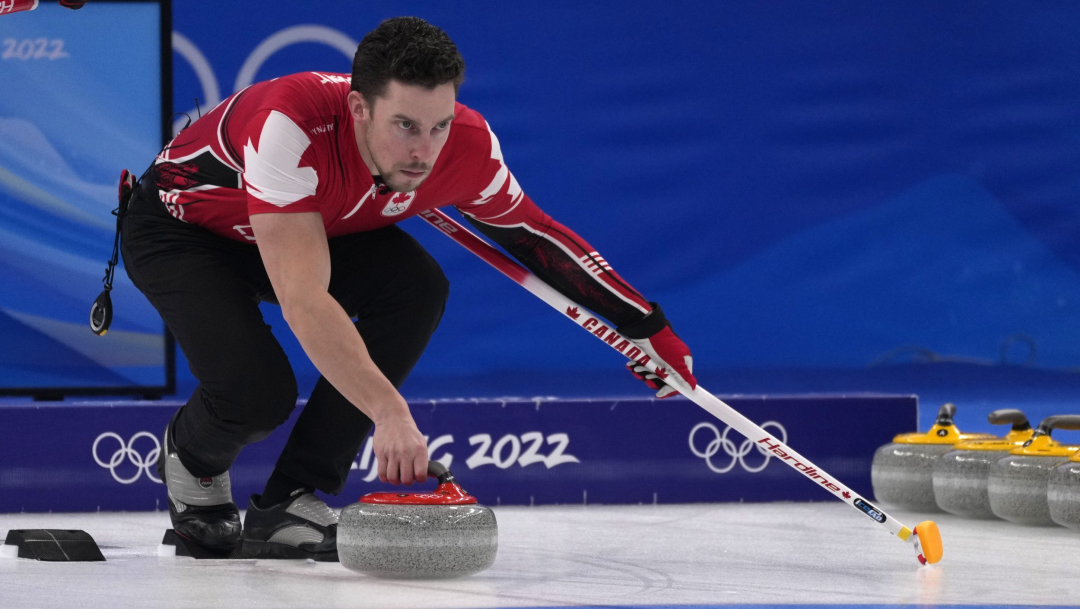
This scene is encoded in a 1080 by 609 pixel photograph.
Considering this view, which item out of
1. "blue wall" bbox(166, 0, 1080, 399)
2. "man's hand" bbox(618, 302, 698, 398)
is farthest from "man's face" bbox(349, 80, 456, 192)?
"blue wall" bbox(166, 0, 1080, 399)

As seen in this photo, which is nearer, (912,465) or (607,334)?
(607,334)

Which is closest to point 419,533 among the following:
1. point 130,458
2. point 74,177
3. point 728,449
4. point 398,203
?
point 398,203

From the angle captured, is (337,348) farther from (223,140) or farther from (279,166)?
(223,140)

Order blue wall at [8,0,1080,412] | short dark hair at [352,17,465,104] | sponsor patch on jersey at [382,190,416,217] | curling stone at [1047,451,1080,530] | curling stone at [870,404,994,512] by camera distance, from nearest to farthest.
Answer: short dark hair at [352,17,465,104] → sponsor patch on jersey at [382,190,416,217] → curling stone at [1047,451,1080,530] → curling stone at [870,404,994,512] → blue wall at [8,0,1080,412]

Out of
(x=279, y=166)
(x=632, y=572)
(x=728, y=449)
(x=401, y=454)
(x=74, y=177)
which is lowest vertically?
(x=632, y=572)

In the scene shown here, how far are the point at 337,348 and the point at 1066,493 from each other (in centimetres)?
166

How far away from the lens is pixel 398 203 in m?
2.12

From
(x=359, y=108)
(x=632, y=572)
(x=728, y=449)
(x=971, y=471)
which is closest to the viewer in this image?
(x=359, y=108)

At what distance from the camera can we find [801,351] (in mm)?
4461

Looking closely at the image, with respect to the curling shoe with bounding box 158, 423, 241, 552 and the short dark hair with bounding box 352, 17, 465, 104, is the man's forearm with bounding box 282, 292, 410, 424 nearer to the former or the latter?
the short dark hair with bounding box 352, 17, 465, 104

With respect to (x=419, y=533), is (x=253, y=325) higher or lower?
higher

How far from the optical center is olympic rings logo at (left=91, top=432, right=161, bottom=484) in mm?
3049

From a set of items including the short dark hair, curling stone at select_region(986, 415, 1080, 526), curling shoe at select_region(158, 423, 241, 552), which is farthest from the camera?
curling stone at select_region(986, 415, 1080, 526)

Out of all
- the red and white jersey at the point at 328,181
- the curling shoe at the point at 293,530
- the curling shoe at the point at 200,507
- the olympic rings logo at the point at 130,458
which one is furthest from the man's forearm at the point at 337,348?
the olympic rings logo at the point at 130,458
